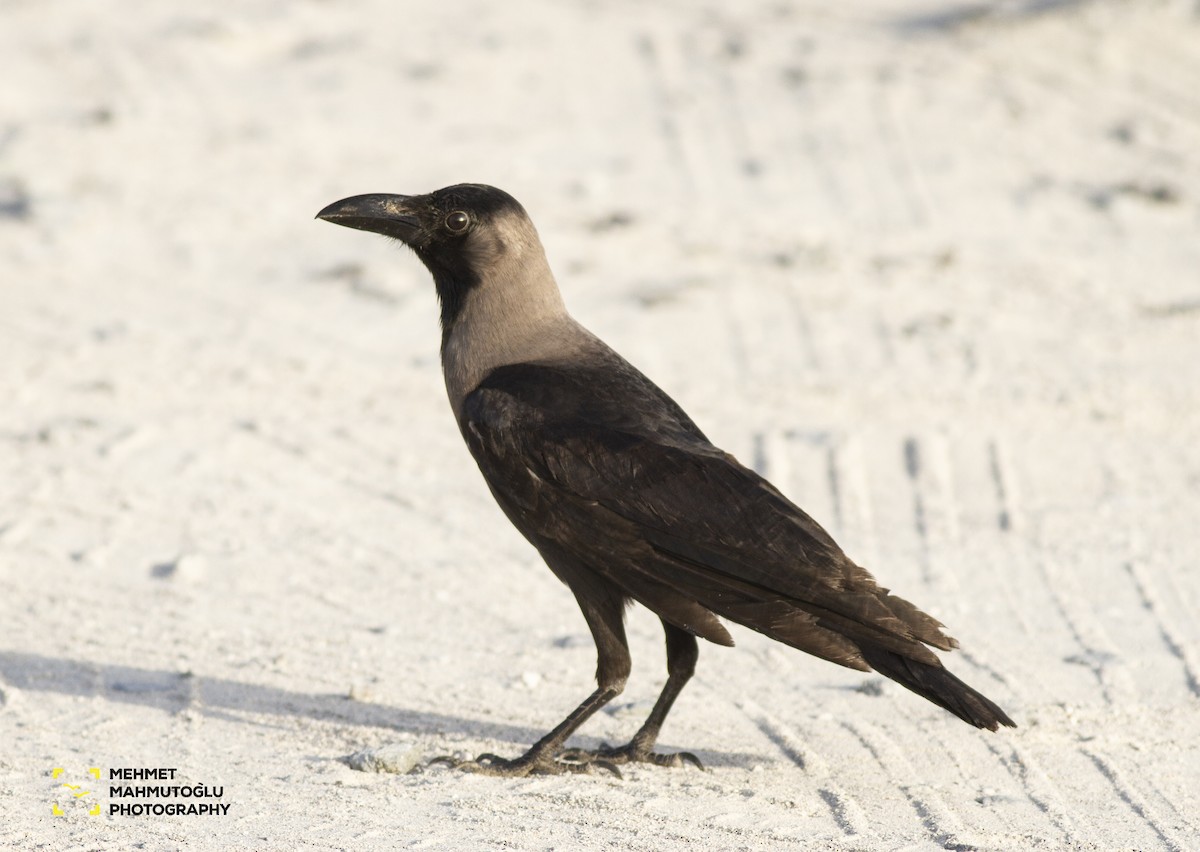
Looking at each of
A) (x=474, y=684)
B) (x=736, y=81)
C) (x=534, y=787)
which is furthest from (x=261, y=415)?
(x=736, y=81)

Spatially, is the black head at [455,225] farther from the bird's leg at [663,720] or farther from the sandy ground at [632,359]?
the sandy ground at [632,359]

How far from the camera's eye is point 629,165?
10984mm

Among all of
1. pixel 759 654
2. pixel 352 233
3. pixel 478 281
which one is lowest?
pixel 759 654

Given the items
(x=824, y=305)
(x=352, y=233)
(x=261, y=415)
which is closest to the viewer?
(x=261, y=415)

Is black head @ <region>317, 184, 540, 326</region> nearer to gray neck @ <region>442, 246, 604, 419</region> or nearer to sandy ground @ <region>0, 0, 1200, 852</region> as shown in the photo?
gray neck @ <region>442, 246, 604, 419</region>

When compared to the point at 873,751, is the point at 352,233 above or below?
above

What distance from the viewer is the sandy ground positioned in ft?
15.1

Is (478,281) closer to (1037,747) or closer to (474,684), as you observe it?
(474,684)

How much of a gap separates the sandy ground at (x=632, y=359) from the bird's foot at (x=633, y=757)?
0.05 m

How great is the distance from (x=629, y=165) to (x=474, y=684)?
244 inches

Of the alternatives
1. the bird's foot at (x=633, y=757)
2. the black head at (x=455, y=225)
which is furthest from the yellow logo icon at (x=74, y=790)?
the black head at (x=455, y=225)

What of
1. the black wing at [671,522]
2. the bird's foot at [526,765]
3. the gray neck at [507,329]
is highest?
the gray neck at [507,329]

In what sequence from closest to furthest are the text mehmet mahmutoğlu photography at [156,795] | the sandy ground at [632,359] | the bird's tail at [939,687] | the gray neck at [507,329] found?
the bird's tail at [939,687], the text mehmet mahmutoğlu photography at [156,795], the sandy ground at [632,359], the gray neck at [507,329]

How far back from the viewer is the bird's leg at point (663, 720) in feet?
15.5
